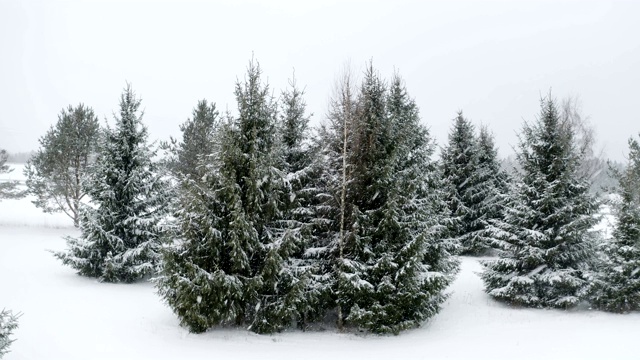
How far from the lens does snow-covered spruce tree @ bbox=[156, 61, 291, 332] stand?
10.7 meters

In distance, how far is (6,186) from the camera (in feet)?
98.4

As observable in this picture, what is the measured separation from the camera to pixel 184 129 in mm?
26406

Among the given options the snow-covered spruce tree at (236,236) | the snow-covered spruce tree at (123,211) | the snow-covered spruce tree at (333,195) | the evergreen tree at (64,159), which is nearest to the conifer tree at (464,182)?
the snow-covered spruce tree at (333,195)

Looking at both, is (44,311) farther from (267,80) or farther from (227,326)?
(267,80)

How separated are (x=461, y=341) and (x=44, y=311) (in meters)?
11.6

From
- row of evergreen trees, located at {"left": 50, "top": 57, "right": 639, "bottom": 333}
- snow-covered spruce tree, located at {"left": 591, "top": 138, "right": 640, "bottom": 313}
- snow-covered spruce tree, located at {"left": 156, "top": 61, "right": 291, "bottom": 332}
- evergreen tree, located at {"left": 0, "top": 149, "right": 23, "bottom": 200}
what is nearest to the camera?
snow-covered spruce tree, located at {"left": 156, "top": 61, "right": 291, "bottom": 332}

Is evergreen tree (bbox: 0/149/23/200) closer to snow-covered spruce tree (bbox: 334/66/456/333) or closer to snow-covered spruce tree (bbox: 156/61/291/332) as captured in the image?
snow-covered spruce tree (bbox: 156/61/291/332)

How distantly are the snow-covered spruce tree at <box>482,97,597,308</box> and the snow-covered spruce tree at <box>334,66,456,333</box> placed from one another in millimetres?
2736

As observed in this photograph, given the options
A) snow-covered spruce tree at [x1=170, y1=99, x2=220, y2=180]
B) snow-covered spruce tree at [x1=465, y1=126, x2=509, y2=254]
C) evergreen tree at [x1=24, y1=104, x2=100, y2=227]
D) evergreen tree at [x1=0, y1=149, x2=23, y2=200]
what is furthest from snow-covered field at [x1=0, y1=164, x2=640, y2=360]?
evergreen tree at [x1=0, y1=149, x2=23, y2=200]

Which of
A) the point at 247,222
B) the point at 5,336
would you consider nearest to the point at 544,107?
the point at 247,222

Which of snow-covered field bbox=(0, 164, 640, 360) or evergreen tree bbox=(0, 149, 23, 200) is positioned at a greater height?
evergreen tree bbox=(0, 149, 23, 200)

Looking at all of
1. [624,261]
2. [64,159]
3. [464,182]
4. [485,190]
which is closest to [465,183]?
[464,182]

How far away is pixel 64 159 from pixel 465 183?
81.8ft

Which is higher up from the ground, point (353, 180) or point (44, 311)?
point (353, 180)
